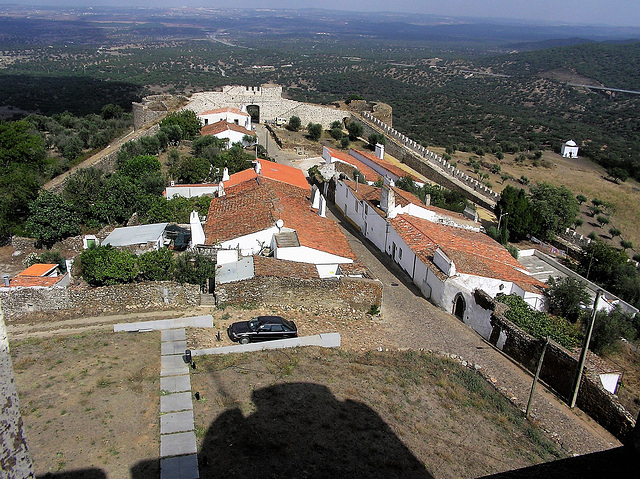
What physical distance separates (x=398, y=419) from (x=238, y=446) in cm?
296

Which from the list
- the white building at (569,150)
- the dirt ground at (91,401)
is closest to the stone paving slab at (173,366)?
the dirt ground at (91,401)

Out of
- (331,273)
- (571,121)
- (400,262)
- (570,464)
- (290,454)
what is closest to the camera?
(570,464)

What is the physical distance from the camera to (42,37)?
636 feet

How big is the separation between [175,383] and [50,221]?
13725mm

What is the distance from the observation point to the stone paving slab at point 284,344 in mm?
11406

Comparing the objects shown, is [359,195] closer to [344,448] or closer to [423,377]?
[423,377]

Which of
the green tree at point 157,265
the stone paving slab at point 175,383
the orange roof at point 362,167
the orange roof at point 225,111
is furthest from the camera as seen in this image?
the orange roof at point 225,111

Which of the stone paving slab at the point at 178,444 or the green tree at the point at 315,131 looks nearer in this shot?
the stone paving slab at the point at 178,444

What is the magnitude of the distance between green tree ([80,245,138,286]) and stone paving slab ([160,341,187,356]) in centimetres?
398

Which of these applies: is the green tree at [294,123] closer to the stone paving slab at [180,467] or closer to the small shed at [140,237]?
the small shed at [140,237]

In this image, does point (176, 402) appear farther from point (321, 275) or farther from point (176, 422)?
point (321, 275)

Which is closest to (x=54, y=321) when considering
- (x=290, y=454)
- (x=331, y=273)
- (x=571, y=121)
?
(x=331, y=273)

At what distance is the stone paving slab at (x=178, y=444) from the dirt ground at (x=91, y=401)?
0.11 metres

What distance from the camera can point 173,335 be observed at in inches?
481
